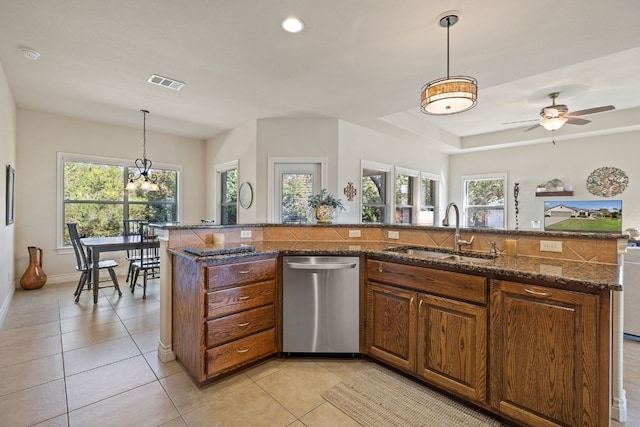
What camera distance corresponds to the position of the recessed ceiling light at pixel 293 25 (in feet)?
7.44

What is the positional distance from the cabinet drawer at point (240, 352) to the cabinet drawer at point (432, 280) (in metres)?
0.99

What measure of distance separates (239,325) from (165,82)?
2.88m

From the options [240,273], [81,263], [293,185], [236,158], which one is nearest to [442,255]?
[240,273]

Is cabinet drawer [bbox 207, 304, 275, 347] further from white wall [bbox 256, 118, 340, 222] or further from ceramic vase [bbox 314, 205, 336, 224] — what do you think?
white wall [bbox 256, 118, 340, 222]

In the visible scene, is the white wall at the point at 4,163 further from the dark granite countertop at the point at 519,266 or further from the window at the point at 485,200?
the window at the point at 485,200

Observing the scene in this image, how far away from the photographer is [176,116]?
4.77 meters

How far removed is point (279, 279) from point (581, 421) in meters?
2.02

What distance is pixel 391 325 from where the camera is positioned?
2297mm

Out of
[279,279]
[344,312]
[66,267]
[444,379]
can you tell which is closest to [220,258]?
[279,279]

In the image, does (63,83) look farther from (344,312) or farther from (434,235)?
(434,235)

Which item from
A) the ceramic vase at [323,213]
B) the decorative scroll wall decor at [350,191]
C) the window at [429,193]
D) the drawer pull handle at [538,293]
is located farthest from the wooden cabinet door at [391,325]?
the window at [429,193]

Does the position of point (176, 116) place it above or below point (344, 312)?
above

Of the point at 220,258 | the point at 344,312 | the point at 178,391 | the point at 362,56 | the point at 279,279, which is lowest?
the point at 178,391

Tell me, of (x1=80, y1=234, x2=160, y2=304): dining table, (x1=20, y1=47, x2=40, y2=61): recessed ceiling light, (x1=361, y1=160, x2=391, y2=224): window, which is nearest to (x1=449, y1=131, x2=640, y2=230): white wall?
(x1=361, y1=160, x2=391, y2=224): window
